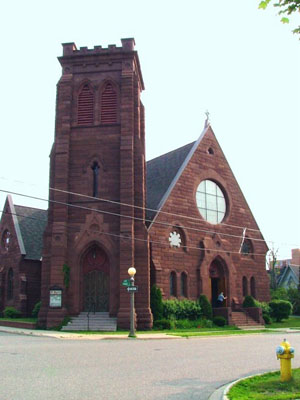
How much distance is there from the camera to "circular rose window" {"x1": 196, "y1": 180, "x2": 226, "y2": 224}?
36031 millimetres

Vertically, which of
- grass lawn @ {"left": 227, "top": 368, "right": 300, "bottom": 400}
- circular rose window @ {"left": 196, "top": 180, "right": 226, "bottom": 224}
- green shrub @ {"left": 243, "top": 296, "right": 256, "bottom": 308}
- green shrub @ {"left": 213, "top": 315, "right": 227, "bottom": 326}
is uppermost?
circular rose window @ {"left": 196, "top": 180, "right": 226, "bottom": 224}

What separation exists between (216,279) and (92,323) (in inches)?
467

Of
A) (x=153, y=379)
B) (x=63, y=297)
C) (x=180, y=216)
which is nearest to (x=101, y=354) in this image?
(x=153, y=379)

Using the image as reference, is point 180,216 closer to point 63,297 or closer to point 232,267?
point 232,267

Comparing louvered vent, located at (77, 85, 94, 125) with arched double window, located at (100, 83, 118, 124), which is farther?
louvered vent, located at (77, 85, 94, 125)

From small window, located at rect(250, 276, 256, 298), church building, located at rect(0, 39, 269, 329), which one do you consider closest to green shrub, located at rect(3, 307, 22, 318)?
church building, located at rect(0, 39, 269, 329)

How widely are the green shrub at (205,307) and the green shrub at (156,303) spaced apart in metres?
4.07

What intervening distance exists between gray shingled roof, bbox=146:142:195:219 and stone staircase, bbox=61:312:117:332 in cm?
791

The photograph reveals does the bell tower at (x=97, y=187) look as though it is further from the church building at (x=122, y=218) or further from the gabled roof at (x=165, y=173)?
the gabled roof at (x=165, y=173)

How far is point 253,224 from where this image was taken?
1532 inches

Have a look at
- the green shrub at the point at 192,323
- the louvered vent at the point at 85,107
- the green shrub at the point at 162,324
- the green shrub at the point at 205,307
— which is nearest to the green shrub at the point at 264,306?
the green shrub at the point at 205,307

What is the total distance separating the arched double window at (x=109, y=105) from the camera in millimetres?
31828

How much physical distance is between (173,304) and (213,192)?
10321 mm

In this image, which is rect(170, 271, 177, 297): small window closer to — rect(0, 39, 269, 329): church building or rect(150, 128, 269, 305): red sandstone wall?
rect(0, 39, 269, 329): church building
